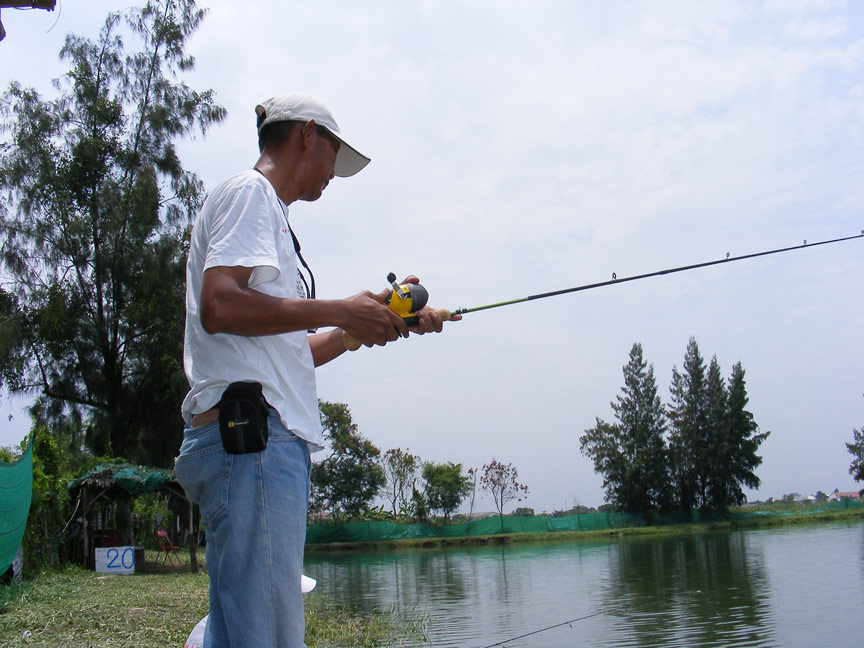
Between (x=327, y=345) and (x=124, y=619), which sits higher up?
(x=327, y=345)

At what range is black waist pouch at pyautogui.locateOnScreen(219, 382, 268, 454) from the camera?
1.69 m

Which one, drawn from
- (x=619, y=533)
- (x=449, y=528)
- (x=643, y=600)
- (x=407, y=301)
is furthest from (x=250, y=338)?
(x=619, y=533)

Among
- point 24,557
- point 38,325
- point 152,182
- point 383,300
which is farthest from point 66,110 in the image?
point 383,300

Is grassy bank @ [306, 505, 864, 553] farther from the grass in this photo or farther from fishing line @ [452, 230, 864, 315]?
fishing line @ [452, 230, 864, 315]

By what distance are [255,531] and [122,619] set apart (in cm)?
625

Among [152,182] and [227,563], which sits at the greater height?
[152,182]

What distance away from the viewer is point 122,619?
707cm

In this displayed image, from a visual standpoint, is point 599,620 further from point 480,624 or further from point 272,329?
point 272,329

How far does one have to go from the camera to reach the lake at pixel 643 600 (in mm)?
7773

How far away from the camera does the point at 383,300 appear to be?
7.32 feet

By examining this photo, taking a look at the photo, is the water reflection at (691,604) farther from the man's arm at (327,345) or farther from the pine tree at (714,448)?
the pine tree at (714,448)

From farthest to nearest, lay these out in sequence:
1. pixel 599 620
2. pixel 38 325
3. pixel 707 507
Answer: pixel 707 507 < pixel 38 325 < pixel 599 620

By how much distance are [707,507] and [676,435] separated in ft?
17.5

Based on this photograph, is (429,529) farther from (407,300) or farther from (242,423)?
(242,423)
